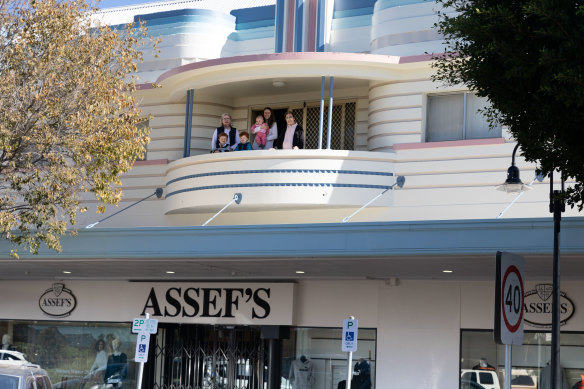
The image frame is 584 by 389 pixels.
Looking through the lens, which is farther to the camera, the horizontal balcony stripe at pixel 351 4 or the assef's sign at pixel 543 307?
the horizontal balcony stripe at pixel 351 4

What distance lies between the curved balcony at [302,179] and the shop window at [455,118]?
1.34 meters

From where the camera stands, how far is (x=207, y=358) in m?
23.4

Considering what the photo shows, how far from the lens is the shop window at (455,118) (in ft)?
70.5

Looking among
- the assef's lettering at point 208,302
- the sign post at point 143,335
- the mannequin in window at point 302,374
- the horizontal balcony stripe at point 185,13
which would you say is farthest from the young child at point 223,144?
the mannequin in window at point 302,374

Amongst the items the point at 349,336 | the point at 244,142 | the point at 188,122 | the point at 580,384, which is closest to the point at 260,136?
the point at 244,142

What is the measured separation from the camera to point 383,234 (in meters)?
17.4

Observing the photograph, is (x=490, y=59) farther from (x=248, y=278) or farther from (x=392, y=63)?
(x=248, y=278)

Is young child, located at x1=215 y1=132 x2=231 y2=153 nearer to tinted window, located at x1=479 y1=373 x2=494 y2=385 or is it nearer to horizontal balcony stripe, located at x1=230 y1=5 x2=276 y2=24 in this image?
horizontal balcony stripe, located at x1=230 y1=5 x2=276 y2=24

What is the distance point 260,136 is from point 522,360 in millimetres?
7814

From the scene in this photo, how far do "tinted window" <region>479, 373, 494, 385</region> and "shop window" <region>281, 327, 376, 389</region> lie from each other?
248cm

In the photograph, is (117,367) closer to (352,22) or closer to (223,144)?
(223,144)

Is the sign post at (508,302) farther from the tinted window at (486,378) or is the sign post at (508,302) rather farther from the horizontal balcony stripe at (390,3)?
the horizontal balcony stripe at (390,3)

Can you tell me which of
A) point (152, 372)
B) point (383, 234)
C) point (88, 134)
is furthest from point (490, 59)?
point (152, 372)

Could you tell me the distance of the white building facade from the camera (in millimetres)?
19688
